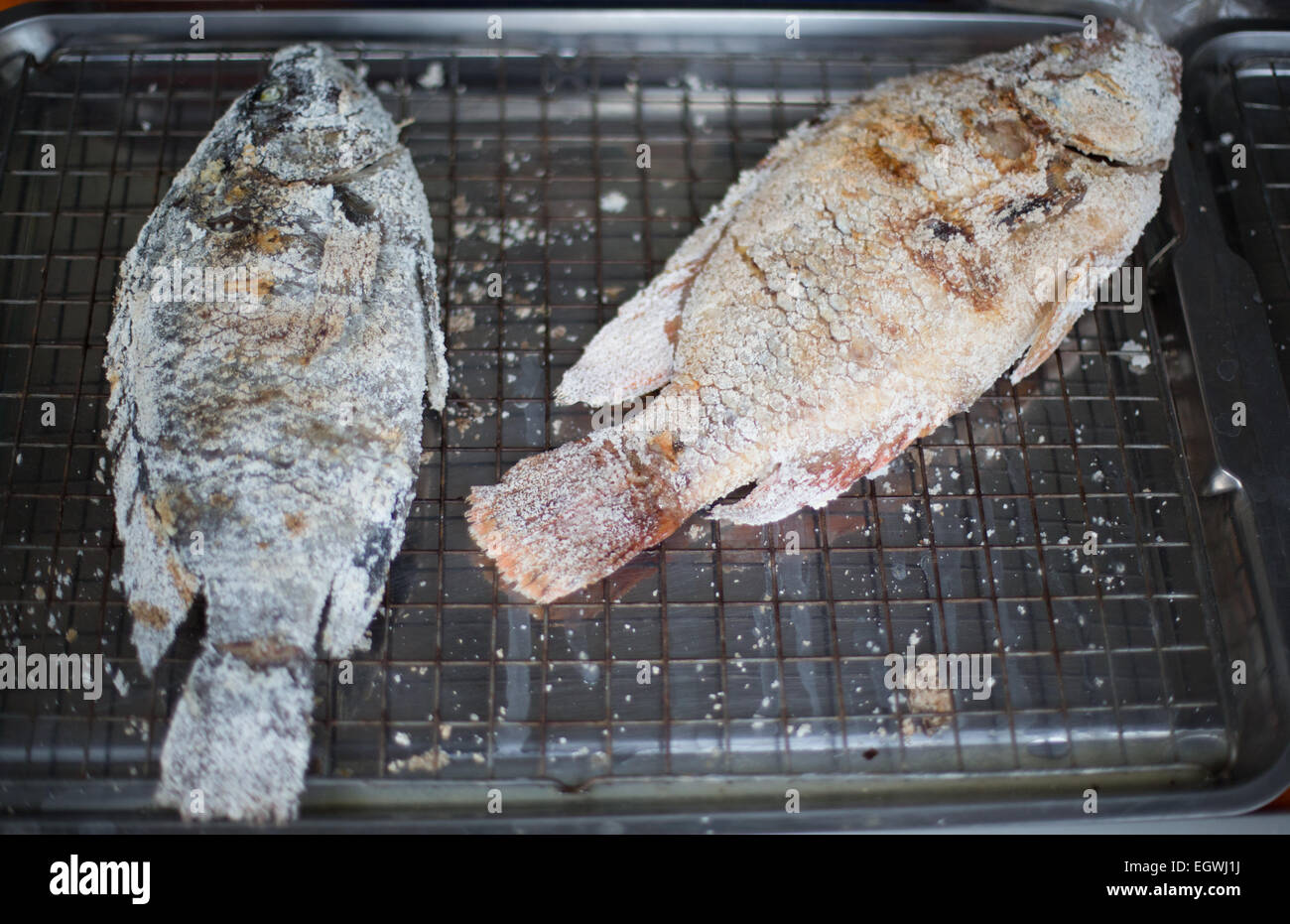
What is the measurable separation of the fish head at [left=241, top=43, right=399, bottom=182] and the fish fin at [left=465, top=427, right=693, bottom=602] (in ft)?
2.01

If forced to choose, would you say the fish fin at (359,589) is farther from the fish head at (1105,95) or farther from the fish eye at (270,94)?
the fish head at (1105,95)

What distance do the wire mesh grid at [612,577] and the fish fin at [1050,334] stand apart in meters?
0.10

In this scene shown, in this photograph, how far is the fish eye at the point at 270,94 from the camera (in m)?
1.60

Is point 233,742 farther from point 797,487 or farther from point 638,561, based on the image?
point 797,487

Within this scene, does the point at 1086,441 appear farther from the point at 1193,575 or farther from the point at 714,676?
the point at 714,676

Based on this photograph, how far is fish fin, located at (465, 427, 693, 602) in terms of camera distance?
4.74ft

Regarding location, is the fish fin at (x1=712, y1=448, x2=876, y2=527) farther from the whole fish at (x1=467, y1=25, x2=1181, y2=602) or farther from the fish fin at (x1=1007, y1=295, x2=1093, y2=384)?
the fish fin at (x1=1007, y1=295, x2=1093, y2=384)

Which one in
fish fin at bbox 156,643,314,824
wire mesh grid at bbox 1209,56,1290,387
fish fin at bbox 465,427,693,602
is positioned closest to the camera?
fish fin at bbox 156,643,314,824

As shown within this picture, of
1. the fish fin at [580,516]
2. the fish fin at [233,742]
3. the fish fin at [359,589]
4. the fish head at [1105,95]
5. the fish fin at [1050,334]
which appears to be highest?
the fish head at [1105,95]

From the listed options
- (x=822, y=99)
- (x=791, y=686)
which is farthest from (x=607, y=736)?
(x=822, y=99)

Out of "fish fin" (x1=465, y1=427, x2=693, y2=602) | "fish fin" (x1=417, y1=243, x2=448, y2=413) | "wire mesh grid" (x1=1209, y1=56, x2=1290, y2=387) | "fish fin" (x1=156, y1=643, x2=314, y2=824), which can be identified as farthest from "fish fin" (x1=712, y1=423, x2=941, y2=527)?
"wire mesh grid" (x1=1209, y1=56, x2=1290, y2=387)

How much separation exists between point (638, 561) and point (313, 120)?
904 millimetres

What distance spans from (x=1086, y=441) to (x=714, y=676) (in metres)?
0.78

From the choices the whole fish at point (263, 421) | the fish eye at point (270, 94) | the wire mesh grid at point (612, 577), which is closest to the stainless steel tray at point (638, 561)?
the wire mesh grid at point (612, 577)
